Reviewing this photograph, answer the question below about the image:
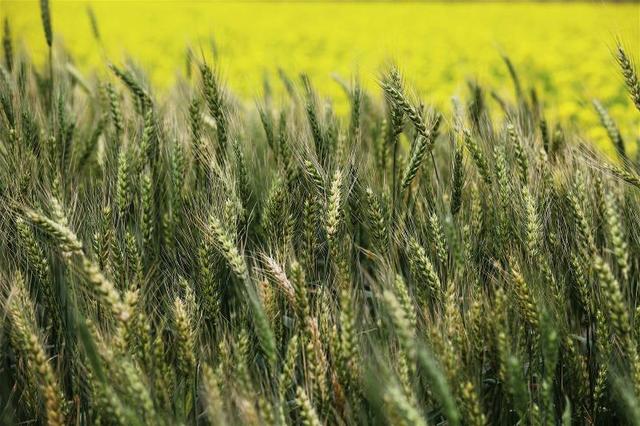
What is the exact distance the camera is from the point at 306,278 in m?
1.44

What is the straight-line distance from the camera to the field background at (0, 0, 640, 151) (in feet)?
16.6

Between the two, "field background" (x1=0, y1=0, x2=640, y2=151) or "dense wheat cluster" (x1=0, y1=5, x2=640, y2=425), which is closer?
"dense wheat cluster" (x1=0, y1=5, x2=640, y2=425)

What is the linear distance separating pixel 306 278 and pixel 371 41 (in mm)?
9392

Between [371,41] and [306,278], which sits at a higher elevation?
[371,41]

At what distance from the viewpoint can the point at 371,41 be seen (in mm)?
10414

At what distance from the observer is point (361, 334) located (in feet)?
4.09

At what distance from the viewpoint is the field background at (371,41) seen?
5.07m

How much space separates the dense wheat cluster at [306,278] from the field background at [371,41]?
353 millimetres

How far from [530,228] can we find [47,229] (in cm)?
87

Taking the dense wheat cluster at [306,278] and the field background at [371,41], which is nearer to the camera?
the dense wheat cluster at [306,278]

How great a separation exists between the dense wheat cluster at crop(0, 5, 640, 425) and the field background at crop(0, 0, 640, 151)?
35 cm

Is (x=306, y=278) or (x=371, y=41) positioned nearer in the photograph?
(x=306, y=278)

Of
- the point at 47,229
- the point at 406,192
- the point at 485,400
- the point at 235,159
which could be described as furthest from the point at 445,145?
the point at 47,229

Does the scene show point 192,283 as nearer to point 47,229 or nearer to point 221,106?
point 47,229
